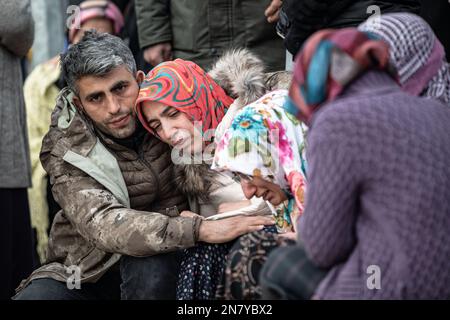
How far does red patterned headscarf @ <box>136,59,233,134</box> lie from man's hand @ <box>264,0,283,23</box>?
717mm

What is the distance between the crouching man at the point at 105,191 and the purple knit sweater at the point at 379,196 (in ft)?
3.28

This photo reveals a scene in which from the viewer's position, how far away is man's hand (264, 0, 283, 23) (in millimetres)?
4293

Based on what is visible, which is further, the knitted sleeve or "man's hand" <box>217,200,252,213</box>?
"man's hand" <box>217,200,252,213</box>

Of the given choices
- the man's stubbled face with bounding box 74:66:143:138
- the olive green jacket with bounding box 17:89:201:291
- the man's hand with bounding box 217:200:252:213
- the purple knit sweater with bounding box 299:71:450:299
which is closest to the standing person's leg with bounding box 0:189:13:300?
the olive green jacket with bounding box 17:89:201:291

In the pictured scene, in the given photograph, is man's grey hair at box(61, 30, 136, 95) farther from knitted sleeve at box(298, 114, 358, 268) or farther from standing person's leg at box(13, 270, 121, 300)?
knitted sleeve at box(298, 114, 358, 268)

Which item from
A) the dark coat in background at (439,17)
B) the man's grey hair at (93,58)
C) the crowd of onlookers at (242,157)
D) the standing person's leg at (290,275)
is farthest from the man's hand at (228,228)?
the dark coat in background at (439,17)

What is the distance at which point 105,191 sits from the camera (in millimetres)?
3646

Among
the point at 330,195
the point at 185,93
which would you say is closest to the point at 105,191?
the point at 185,93

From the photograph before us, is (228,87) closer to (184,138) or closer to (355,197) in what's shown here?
(184,138)

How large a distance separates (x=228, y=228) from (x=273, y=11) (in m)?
1.52

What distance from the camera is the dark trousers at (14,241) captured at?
4504 mm

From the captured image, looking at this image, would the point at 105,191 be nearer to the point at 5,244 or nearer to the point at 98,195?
the point at 98,195

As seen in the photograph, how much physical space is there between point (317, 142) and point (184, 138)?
141 centimetres
